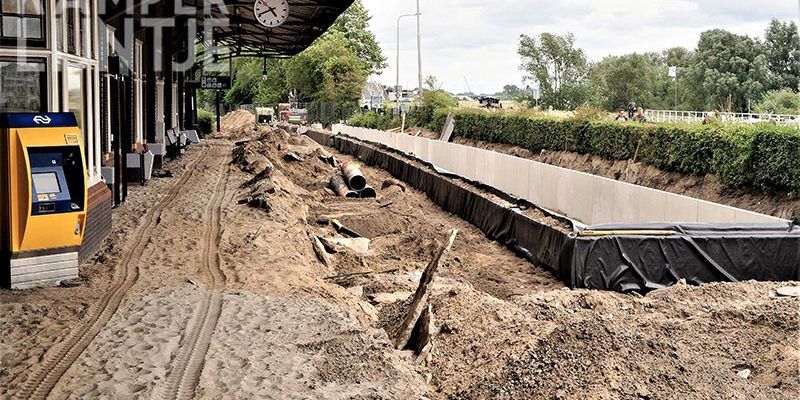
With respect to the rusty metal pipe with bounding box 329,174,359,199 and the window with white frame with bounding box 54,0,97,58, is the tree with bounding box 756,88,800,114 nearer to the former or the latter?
the rusty metal pipe with bounding box 329,174,359,199

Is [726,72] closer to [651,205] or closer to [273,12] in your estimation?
[273,12]

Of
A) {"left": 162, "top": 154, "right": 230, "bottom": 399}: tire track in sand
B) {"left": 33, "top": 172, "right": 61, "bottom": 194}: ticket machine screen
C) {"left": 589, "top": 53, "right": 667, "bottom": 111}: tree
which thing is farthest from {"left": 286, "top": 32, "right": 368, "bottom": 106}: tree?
{"left": 33, "top": 172, "right": 61, "bottom": 194}: ticket machine screen

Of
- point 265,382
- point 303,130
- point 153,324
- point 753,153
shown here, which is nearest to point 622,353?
point 265,382

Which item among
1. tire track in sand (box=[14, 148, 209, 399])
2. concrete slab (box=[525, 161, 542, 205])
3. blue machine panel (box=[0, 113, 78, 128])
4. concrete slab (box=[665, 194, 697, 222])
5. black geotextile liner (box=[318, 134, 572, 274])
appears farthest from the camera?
concrete slab (box=[525, 161, 542, 205])

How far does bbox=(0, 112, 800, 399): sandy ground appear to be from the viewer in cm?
823

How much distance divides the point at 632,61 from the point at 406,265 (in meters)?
70.4

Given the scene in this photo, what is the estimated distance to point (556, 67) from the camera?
80.8m

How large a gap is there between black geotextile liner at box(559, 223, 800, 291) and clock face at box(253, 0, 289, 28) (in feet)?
48.9

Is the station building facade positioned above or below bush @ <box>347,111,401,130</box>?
above

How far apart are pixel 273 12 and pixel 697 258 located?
634 inches

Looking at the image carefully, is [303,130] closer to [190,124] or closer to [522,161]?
[190,124]

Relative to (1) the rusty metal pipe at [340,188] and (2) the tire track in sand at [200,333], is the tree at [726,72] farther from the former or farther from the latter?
(2) the tire track in sand at [200,333]

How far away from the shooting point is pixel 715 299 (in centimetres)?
A: 1293

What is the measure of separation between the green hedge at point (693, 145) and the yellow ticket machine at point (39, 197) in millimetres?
17905
